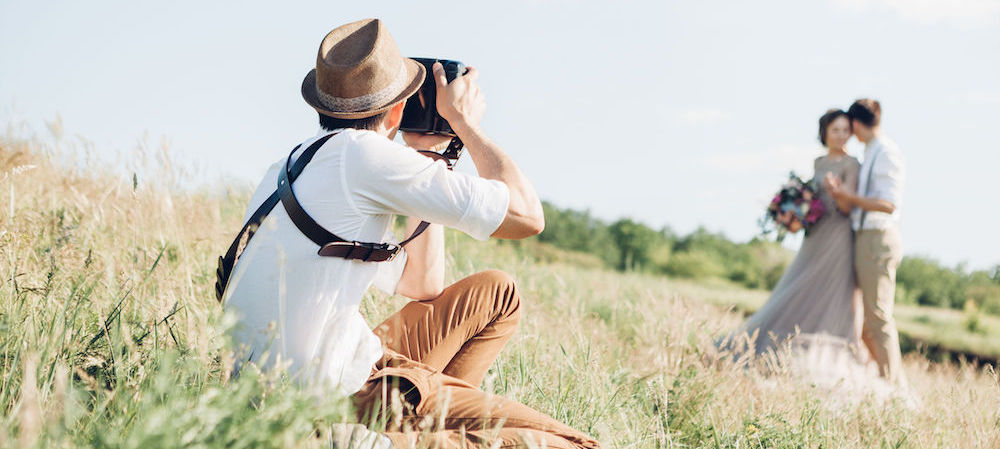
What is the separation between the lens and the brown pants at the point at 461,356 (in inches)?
77.1

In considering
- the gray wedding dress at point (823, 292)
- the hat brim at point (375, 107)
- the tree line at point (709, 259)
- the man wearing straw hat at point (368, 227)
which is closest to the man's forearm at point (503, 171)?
the man wearing straw hat at point (368, 227)

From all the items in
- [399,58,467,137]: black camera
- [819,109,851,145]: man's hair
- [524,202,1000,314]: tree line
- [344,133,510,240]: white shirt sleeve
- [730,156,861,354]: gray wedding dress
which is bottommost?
[524,202,1000,314]: tree line

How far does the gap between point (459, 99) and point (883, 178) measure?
4.43 metres

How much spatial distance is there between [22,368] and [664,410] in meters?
2.27

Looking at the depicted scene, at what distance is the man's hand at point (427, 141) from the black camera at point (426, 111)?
0.07 ft

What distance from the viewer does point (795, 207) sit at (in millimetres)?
6031

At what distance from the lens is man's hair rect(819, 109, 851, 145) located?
19.1 ft

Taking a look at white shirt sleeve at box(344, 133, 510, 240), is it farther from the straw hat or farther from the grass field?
the grass field

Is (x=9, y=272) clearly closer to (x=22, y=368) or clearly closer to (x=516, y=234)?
(x=22, y=368)

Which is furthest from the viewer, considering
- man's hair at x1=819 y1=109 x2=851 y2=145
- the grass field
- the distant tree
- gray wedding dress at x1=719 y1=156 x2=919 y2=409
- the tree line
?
Answer: the distant tree

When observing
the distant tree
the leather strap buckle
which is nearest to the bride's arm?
the leather strap buckle

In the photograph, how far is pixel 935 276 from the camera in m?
16.5

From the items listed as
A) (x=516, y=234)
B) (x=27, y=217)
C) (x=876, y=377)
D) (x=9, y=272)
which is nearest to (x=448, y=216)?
(x=516, y=234)

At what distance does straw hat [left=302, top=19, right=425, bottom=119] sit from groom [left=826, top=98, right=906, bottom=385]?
178 inches
